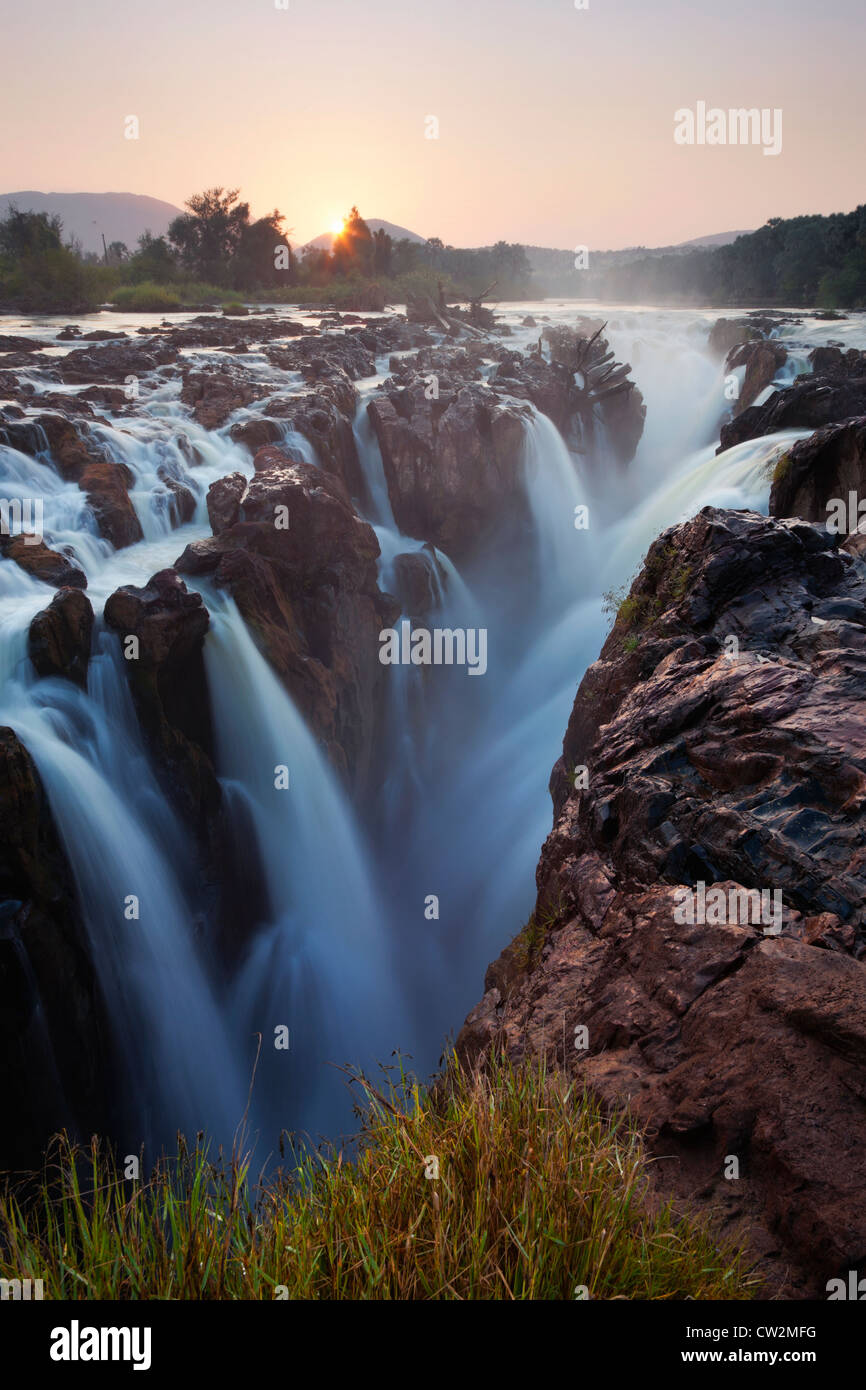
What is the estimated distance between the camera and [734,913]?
4.05m

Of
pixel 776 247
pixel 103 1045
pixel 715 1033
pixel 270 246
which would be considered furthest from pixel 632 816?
pixel 776 247

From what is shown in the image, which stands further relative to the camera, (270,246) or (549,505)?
(270,246)

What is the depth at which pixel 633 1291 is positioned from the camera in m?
2.25

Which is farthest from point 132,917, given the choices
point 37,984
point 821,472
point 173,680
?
point 821,472

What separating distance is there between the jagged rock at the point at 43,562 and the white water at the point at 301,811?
22cm

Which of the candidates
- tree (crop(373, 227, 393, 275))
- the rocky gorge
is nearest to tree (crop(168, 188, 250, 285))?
tree (crop(373, 227, 393, 275))

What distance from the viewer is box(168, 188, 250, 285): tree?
4919 centimetres

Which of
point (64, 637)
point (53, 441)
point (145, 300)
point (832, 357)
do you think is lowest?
point (64, 637)

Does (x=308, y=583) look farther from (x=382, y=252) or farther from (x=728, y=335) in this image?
(x=382, y=252)

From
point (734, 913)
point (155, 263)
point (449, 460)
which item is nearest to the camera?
point (734, 913)

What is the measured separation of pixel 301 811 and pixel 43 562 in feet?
17.6

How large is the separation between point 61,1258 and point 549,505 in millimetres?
21954
